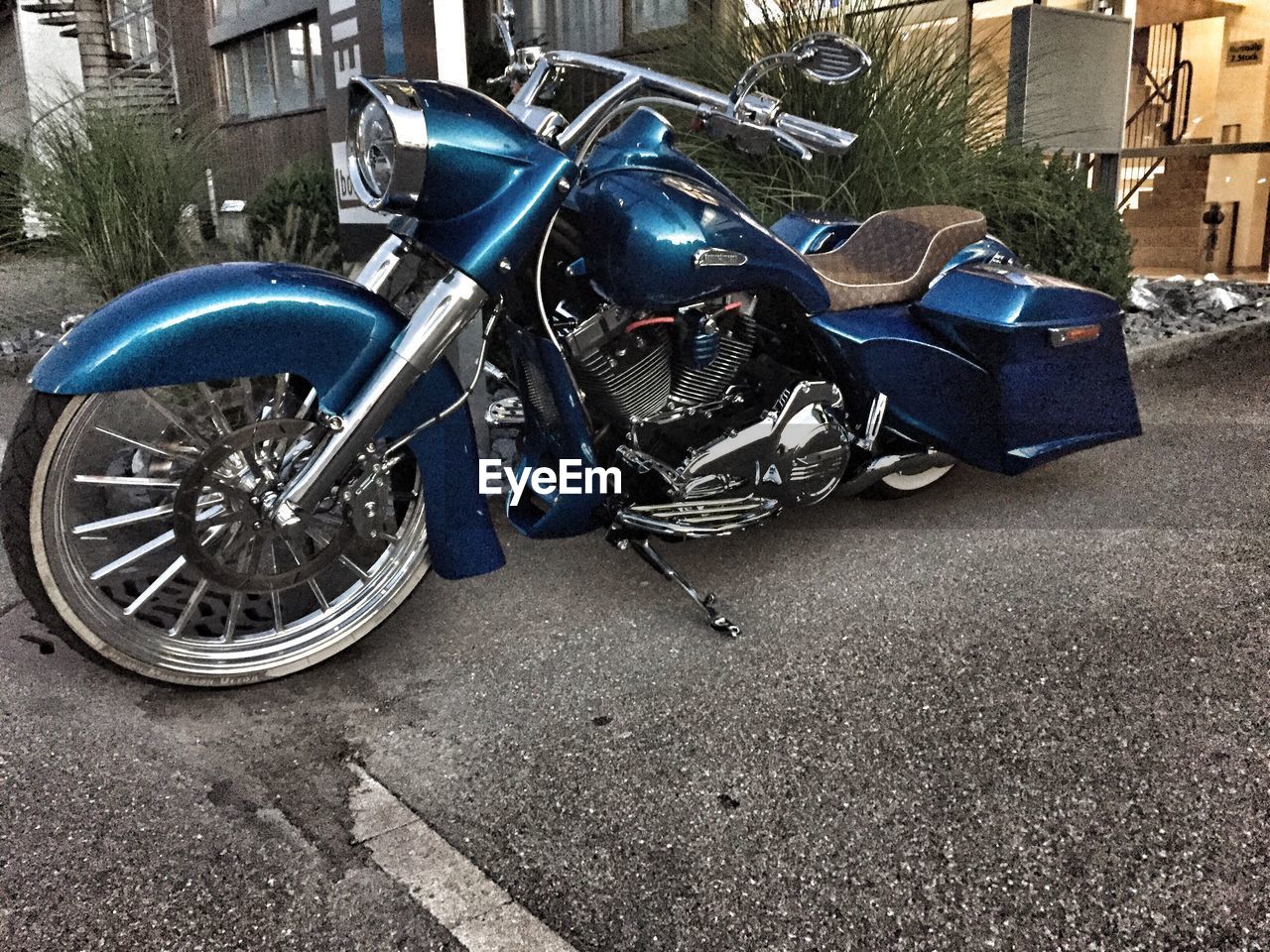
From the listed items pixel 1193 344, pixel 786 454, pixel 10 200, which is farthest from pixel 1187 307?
pixel 10 200

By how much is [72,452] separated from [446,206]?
3.06 ft

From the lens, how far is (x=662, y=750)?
2090 millimetres

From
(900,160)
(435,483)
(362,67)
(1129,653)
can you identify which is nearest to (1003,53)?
(900,160)

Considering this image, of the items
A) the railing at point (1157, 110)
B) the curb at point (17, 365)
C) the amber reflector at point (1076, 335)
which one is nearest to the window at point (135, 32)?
the curb at point (17, 365)

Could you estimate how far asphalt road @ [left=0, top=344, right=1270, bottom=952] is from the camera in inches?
64.1

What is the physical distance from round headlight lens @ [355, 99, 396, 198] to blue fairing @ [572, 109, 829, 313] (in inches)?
19.0

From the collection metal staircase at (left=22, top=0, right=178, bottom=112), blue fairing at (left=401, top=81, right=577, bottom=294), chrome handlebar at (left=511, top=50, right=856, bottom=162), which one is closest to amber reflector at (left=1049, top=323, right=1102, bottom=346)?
chrome handlebar at (left=511, top=50, right=856, bottom=162)

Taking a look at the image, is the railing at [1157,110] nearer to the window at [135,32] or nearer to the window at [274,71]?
the window at [274,71]

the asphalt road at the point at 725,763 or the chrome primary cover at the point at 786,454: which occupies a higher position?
the chrome primary cover at the point at 786,454

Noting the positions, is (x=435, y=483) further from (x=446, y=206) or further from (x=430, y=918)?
(x=430, y=918)

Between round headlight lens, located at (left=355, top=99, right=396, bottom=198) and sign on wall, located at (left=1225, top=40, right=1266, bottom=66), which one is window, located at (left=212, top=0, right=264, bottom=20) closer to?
sign on wall, located at (left=1225, top=40, right=1266, bottom=66)

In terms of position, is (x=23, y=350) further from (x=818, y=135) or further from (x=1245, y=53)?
(x=1245, y=53)

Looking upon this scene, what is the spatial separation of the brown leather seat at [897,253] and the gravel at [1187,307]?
2969 mm

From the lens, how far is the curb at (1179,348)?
5.57m
